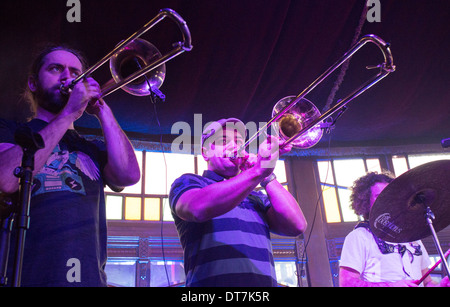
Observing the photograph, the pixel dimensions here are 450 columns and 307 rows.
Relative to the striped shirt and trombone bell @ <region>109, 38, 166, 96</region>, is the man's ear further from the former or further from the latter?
the striped shirt

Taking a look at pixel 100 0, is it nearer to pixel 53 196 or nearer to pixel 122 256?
pixel 53 196

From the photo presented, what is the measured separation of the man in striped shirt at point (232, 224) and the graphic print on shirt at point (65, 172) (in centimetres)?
57

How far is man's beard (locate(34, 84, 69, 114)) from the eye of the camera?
1.96 meters

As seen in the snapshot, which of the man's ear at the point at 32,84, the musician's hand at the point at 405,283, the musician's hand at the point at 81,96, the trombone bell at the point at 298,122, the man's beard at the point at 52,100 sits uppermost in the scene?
the trombone bell at the point at 298,122

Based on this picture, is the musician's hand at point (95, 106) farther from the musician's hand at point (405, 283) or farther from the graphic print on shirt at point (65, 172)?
the musician's hand at point (405, 283)

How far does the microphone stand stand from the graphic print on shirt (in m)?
0.23

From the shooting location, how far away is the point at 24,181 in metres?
1.38

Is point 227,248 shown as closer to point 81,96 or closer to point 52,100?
point 81,96

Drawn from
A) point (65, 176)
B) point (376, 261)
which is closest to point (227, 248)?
point (65, 176)

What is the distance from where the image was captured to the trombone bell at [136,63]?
2699mm

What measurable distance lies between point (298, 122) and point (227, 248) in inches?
69.3

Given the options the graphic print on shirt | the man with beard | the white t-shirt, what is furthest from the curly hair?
the graphic print on shirt

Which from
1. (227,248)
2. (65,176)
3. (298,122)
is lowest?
(227,248)

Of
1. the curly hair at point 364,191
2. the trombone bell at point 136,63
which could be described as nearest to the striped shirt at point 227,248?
the trombone bell at point 136,63
